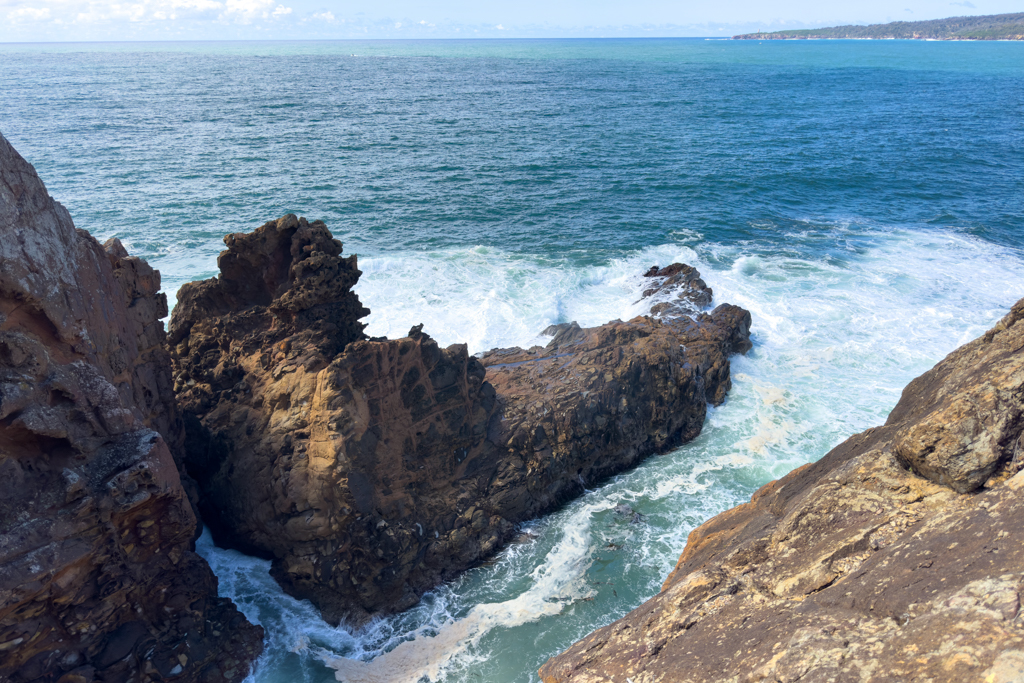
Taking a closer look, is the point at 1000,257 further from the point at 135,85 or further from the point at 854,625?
the point at 135,85

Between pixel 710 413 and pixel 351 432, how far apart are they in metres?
10.5

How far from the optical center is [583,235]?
31.4m

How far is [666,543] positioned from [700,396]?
5.09 metres

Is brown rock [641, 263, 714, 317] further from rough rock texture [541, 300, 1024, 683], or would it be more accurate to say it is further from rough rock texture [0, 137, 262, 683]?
rough rock texture [0, 137, 262, 683]

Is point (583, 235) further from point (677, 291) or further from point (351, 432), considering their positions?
point (351, 432)

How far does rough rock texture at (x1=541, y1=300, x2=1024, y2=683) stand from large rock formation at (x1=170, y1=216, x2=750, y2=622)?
6.05 metres

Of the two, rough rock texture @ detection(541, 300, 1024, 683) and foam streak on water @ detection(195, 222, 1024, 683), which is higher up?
rough rock texture @ detection(541, 300, 1024, 683)

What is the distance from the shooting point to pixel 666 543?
541 inches

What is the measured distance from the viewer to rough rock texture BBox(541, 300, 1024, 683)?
4535 mm

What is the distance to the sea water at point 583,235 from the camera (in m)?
12.6

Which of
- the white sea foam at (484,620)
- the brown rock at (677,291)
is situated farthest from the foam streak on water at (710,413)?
the brown rock at (677,291)

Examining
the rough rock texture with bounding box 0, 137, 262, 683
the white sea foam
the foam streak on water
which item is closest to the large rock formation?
the foam streak on water

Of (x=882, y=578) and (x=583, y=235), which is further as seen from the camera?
(x=583, y=235)

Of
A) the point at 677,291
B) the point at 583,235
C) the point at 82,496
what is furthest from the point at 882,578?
the point at 583,235
